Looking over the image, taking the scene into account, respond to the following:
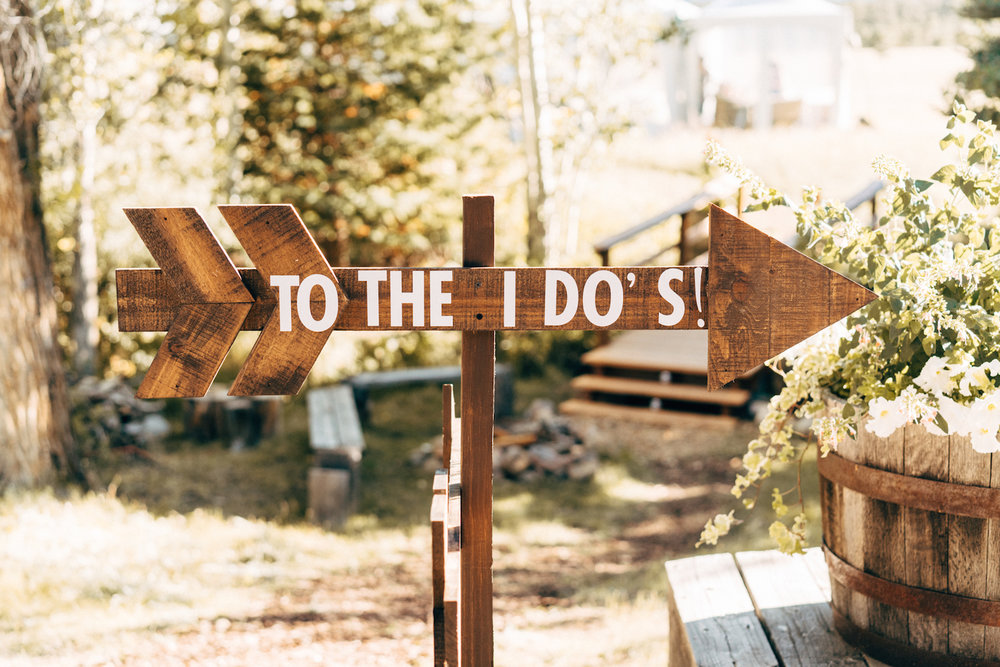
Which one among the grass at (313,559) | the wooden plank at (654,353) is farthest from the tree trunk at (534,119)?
the grass at (313,559)

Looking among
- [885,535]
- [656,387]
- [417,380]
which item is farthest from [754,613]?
[417,380]

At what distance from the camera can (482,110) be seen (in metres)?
9.73

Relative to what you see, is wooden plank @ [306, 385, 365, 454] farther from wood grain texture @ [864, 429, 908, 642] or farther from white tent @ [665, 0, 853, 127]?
white tent @ [665, 0, 853, 127]

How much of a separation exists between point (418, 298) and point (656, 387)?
17.6ft

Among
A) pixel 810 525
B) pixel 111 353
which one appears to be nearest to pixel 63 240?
pixel 111 353

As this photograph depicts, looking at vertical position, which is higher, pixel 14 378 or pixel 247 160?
pixel 247 160

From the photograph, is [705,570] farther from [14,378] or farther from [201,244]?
[14,378]

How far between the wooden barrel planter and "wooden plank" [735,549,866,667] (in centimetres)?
12

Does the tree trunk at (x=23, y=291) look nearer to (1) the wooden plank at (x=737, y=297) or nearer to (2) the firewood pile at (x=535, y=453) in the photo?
(2) the firewood pile at (x=535, y=453)

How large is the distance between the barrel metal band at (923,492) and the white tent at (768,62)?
14528 millimetres

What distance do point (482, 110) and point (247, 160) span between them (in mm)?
2665

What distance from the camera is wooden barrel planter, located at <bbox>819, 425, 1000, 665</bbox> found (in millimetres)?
1743

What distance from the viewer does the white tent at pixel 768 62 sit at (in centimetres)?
1523

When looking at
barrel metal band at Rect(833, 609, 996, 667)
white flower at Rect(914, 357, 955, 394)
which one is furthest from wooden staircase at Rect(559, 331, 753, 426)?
white flower at Rect(914, 357, 955, 394)
